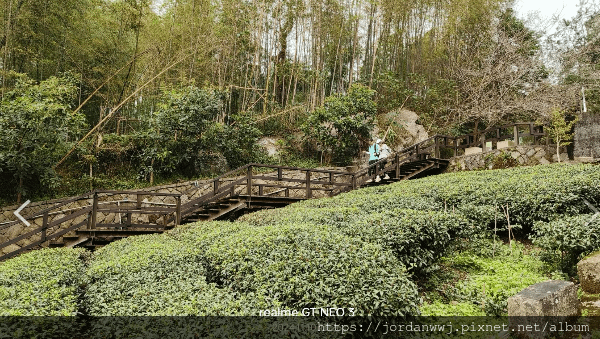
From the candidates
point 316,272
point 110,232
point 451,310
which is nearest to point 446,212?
point 451,310

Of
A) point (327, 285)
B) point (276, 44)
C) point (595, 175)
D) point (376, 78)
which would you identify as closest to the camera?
point (327, 285)

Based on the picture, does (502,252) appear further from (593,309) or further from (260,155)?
(260,155)

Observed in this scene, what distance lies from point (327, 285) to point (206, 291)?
116cm

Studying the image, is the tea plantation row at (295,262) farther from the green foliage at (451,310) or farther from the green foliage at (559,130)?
the green foliage at (559,130)

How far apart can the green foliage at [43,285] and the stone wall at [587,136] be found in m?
14.3

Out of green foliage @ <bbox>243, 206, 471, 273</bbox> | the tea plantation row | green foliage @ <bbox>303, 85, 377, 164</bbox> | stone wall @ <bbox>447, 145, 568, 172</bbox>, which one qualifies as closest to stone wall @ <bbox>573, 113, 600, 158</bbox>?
stone wall @ <bbox>447, 145, 568, 172</bbox>

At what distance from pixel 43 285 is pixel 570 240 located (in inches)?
239

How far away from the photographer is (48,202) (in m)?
10.4

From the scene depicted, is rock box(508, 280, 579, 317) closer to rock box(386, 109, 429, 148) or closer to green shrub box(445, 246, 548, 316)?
green shrub box(445, 246, 548, 316)

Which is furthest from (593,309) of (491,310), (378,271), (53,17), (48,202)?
(53,17)

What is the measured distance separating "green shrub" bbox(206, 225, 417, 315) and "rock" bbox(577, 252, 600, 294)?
197 centimetres

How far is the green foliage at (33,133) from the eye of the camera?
9.48m

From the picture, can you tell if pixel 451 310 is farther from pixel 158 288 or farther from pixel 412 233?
pixel 158 288

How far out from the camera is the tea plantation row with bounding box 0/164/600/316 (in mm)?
3352
